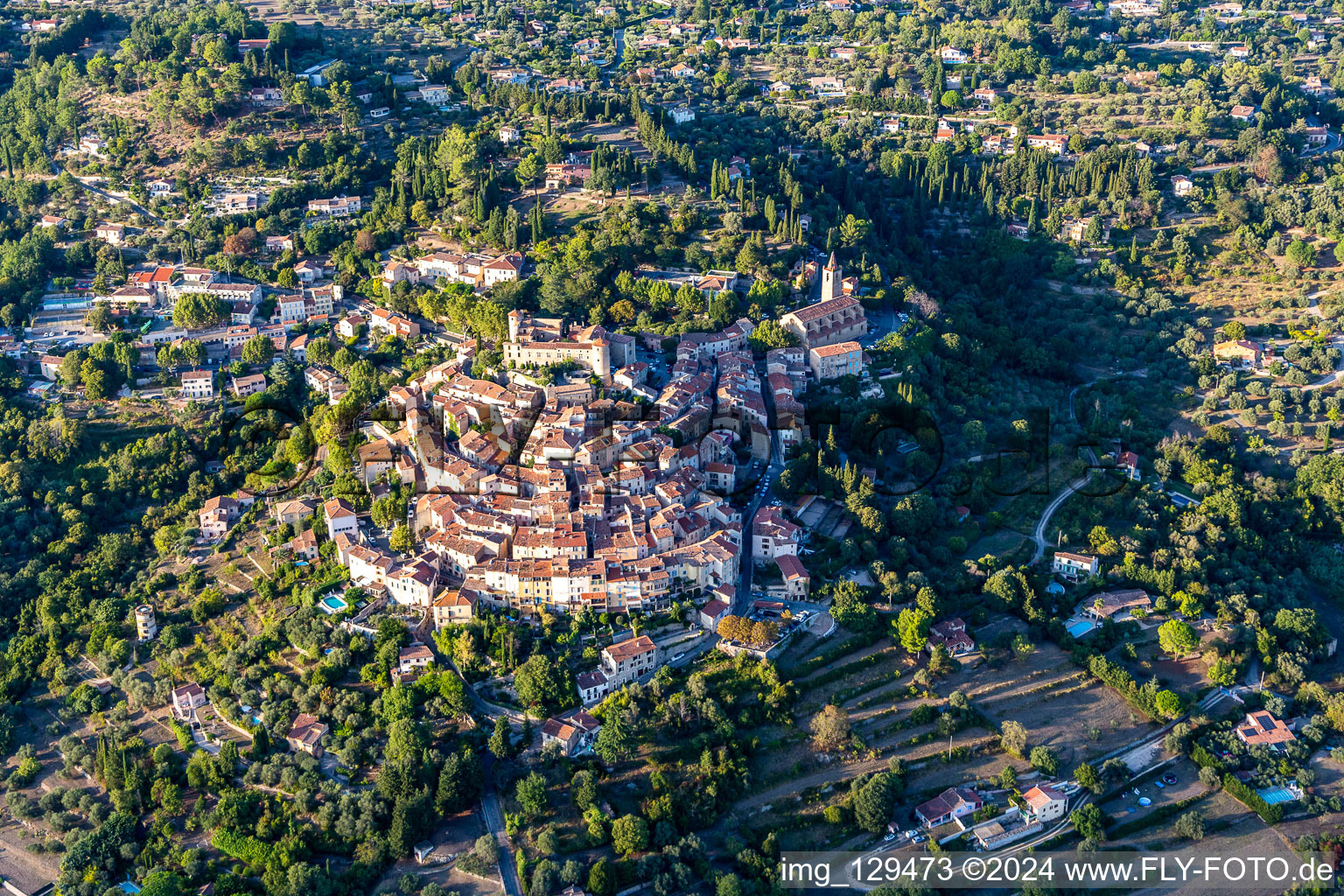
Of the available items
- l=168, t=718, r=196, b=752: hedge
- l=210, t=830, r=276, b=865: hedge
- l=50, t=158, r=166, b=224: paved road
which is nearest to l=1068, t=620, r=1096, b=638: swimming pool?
l=210, t=830, r=276, b=865: hedge

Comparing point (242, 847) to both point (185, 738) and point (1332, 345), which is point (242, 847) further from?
point (1332, 345)

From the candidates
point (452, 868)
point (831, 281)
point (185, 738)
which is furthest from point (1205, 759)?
point (185, 738)

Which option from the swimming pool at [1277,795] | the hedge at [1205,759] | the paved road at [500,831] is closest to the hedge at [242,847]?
the paved road at [500,831]

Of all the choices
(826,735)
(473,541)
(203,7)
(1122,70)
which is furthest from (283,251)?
(1122,70)

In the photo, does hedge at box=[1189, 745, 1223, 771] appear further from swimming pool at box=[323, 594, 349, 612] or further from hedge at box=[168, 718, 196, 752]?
hedge at box=[168, 718, 196, 752]

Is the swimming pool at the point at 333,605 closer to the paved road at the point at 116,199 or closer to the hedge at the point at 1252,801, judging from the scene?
the hedge at the point at 1252,801

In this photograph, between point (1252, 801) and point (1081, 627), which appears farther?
point (1081, 627)
